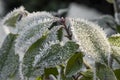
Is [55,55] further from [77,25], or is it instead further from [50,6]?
[50,6]

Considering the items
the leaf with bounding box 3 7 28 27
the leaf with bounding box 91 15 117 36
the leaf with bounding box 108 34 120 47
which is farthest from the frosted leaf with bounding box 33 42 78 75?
the leaf with bounding box 91 15 117 36

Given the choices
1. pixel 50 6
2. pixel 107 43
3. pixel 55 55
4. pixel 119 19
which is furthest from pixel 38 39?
pixel 50 6

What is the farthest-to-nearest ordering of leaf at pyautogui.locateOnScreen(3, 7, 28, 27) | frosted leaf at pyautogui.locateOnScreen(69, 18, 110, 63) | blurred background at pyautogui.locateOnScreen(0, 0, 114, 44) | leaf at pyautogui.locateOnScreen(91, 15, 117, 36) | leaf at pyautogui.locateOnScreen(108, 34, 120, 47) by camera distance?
blurred background at pyautogui.locateOnScreen(0, 0, 114, 44), leaf at pyautogui.locateOnScreen(91, 15, 117, 36), leaf at pyautogui.locateOnScreen(3, 7, 28, 27), leaf at pyautogui.locateOnScreen(108, 34, 120, 47), frosted leaf at pyautogui.locateOnScreen(69, 18, 110, 63)

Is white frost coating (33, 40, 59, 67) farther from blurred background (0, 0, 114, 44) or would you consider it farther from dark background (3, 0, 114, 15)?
dark background (3, 0, 114, 15)

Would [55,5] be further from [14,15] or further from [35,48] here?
[35,48]

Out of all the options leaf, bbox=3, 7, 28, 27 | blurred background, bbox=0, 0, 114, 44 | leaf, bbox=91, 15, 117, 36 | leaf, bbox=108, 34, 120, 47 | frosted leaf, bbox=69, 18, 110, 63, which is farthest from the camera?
blurred background, bbox=0, 0, 114, 44

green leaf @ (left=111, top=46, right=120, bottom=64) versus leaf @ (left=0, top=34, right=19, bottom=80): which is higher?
leaf @ (left=0, top=34, right=19, bottom=80)

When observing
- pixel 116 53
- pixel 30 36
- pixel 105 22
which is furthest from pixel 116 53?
pixel 105 22

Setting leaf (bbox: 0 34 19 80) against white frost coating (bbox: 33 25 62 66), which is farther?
leaf (bbox: 0 34 19 80)
